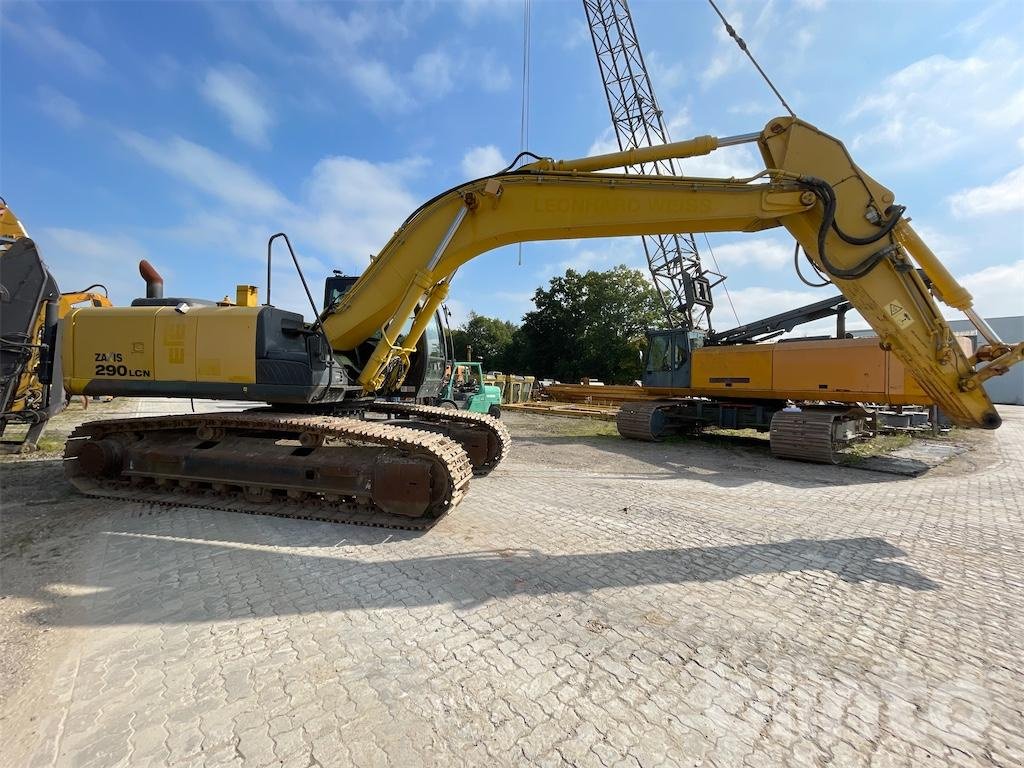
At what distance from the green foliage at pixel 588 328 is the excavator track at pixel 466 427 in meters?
29.6

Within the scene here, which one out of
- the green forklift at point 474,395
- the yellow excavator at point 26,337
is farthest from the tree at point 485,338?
the yellow excavator at point 26,337

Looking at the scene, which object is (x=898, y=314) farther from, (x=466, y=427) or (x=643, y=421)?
(x=643, y=421)

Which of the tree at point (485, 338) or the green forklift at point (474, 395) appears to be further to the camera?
the tree at point (485, 338)

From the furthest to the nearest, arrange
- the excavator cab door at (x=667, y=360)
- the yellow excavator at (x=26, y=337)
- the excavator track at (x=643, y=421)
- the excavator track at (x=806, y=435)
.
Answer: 1. the excavator cab door at (x=667, y=360)
2. the excavator track at (x=643, y=421)
3. the excavator track at (x=806, y=435)
4. the yellow excavator at (x=26, y=337)

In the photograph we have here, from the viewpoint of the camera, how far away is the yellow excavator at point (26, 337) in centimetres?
743

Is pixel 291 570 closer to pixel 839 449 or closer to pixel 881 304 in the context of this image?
pixel 881 304

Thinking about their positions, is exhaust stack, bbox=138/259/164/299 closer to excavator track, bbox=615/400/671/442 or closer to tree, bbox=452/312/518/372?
excavator track, bbox=615/400/671/442

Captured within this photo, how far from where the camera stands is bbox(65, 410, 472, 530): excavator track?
15.7ft

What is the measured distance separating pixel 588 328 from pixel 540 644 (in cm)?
3863

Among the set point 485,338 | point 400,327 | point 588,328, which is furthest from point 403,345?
point 485,338

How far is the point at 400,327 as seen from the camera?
5.71 metres

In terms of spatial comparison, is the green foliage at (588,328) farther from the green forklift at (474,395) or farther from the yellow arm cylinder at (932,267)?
the yellow arm cylinder at (932,267)

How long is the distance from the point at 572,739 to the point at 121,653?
2.51 m

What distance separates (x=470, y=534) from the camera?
4.65 meters
